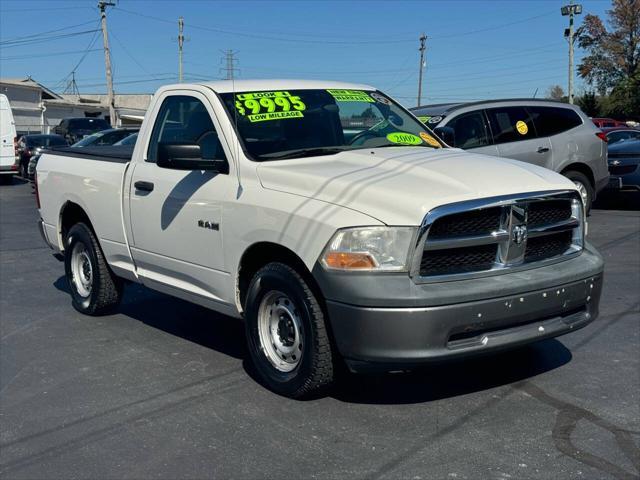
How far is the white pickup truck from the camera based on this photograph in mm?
4195

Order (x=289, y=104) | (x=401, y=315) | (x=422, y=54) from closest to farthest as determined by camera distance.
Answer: (x=401, y=315), (x=289, y=104), (x=422, y=54)

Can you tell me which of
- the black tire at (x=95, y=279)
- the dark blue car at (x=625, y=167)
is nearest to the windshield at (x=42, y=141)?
the dark blue car at (x=625, y=167)

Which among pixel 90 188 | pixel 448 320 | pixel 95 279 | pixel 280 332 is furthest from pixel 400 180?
pixel 95 279

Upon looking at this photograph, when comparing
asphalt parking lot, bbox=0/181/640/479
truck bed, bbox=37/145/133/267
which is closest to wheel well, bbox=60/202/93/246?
truck bed, bbox=37/145/133/267

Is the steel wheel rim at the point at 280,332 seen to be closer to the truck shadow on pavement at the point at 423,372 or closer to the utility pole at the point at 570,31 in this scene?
the truck shadow on pavement at the point at 423,372

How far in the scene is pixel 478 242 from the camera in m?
4.34

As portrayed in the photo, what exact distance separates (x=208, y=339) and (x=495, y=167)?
107 inches

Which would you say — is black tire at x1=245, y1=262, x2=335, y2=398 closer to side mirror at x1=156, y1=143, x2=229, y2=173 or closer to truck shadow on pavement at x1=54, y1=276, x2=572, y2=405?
truck shadow on pavement at x1=54, y1=276, x2=572, y2=405

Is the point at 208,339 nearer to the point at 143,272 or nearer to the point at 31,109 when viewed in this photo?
the point at 143,272

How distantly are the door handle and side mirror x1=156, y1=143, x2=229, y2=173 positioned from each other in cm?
65

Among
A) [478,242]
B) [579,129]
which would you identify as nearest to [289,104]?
[478,242]

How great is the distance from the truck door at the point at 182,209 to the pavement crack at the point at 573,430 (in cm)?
212

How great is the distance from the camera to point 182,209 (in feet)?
18.0

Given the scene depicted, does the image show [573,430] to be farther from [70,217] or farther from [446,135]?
[70,217]
